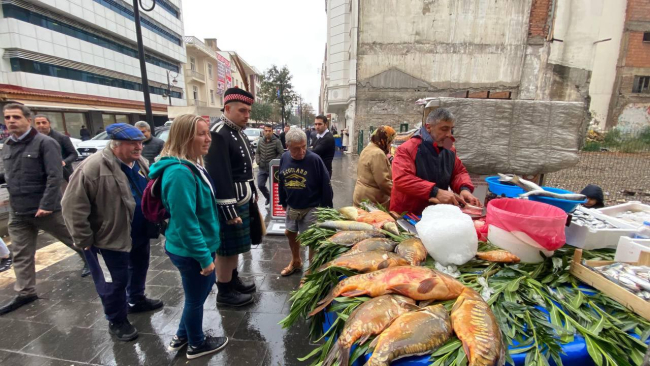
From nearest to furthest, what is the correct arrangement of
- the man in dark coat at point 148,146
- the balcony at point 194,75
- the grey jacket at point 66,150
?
the grey jacket at point 66,150 < the man in dark coat at point 148,146 < the balcony at point 194,75

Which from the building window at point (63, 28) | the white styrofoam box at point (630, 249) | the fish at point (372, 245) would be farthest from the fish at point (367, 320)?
the building window at point (63, 28)

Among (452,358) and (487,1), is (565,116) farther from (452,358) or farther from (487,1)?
(487,1)

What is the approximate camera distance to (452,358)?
1039 mm

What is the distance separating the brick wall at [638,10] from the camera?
20.2m

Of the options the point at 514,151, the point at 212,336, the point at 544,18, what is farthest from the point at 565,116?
the point at 544,18

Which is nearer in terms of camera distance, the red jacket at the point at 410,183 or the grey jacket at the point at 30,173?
the red jacket at the point at 410,183

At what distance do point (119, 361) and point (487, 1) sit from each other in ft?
59.7

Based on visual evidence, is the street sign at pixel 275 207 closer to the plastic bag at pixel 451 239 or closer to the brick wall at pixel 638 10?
the plastic bag at pixel 451 239

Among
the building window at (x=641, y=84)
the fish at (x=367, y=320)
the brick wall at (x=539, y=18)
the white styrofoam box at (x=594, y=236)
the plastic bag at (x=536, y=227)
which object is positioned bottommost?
the fish at (x=367, y=320)

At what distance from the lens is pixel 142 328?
2.71m

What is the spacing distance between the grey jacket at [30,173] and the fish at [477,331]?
12.8 feet

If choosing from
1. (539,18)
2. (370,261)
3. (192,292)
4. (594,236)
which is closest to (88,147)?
(192,292)

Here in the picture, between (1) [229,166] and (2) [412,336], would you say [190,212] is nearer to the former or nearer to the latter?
(1) [229,166]

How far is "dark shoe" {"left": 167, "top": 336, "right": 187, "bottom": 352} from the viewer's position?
2.41 meters
